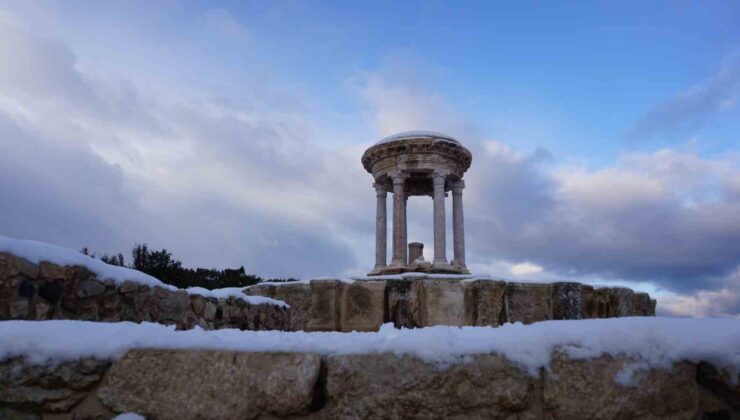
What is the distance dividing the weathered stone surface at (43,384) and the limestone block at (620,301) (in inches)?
376

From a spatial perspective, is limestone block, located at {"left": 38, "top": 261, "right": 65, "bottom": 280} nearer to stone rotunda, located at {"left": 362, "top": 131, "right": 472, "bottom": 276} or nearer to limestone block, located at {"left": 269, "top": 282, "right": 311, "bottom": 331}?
limestone block, located at {"left": 269, "top": 282, "right": 311, "bottom": 331}

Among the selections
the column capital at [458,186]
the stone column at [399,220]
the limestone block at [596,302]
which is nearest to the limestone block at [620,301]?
the limestone block at [596,302]

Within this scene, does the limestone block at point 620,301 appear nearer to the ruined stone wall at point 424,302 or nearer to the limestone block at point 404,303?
the ruined stone wall at point 424,302

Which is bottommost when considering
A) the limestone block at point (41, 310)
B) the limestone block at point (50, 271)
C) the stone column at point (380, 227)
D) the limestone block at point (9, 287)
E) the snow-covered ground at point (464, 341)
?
the snow-covered ground at point (464, 341)

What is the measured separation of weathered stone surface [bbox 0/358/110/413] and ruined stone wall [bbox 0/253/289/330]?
1854 mm

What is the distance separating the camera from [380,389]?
69.8 inches

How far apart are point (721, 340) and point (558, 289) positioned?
24.8 feet

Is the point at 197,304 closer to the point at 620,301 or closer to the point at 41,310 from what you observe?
the point at 41,310

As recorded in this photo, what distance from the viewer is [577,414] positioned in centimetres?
174

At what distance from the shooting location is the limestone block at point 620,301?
974 centimetres

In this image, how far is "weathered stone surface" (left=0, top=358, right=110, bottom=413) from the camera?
1.85m

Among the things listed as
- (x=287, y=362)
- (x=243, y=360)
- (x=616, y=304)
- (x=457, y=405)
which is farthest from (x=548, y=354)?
(x=616, y=304)

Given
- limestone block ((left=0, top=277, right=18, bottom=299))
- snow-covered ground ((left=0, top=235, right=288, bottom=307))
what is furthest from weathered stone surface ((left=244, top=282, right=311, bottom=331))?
limestone block ((left=0, top=277, right=18, bottom=299))

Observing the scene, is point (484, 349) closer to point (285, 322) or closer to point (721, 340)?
point (721, 340)
